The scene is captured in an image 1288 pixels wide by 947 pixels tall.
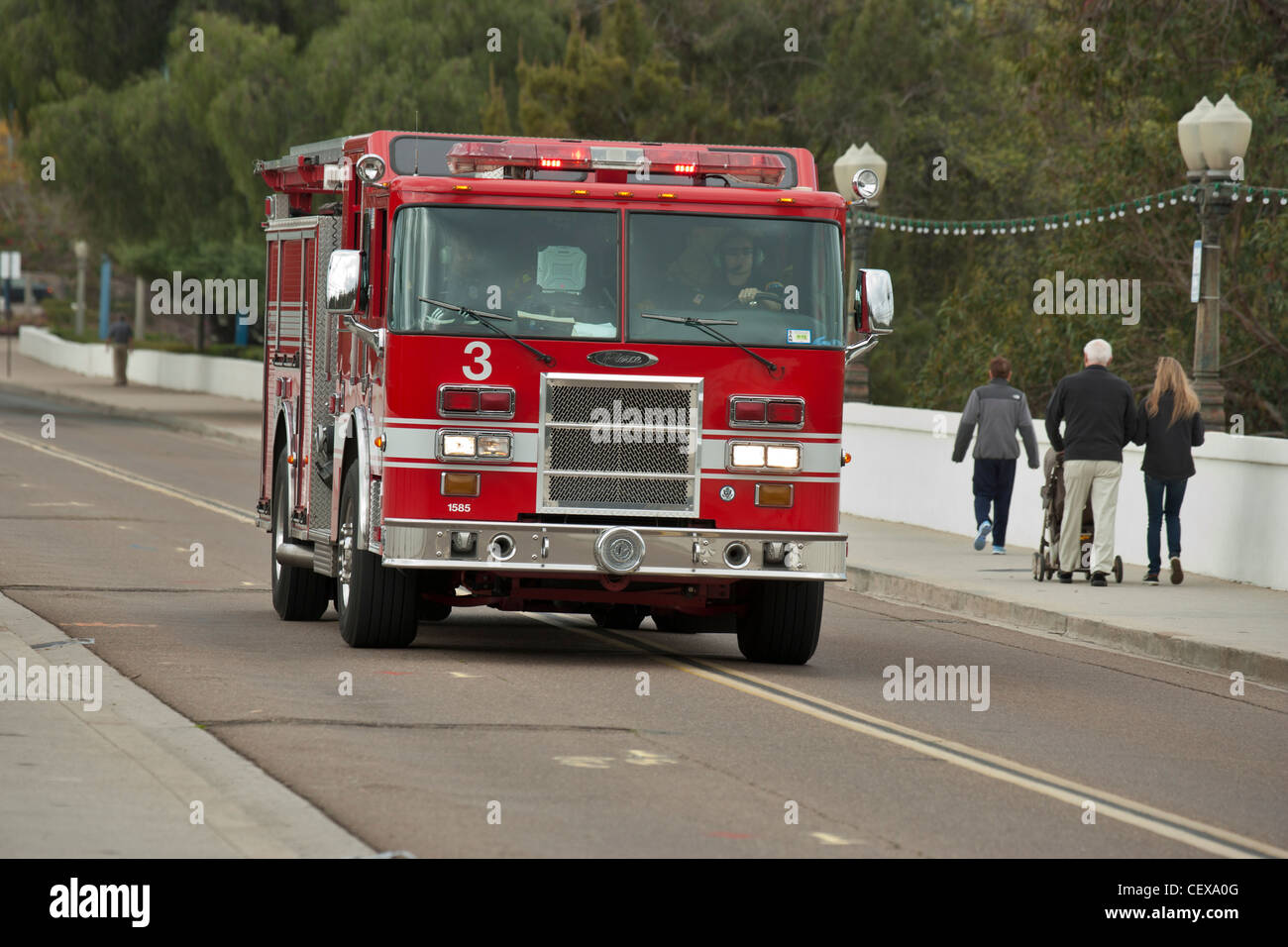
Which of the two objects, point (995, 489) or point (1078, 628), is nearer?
point (1078, 628)

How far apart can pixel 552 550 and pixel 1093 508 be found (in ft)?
22.5

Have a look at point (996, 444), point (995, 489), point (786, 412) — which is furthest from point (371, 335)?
point (995, 489)

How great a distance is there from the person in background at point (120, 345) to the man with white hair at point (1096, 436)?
3984cm

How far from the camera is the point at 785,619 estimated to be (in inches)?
518

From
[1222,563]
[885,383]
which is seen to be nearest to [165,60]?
[885,383]

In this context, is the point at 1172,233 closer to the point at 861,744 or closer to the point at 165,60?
the point at 861,744

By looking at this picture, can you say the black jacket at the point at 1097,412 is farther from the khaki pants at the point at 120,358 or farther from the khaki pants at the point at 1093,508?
the khaki pants at the point at 120,358

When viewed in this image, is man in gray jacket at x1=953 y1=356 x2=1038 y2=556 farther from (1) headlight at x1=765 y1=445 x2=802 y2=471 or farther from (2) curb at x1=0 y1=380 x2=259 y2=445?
(2) curb at x1=0 y1=380 x2=259 y2=445

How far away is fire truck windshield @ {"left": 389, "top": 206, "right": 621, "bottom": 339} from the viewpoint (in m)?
12.4

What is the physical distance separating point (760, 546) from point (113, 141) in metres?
33.1

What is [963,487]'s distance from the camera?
896 inches

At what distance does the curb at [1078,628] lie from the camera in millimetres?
13938

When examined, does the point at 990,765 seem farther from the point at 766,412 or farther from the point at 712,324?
the point at 712,324

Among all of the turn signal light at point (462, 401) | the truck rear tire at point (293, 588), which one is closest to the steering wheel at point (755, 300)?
the turn signal light at point (462, 401)
